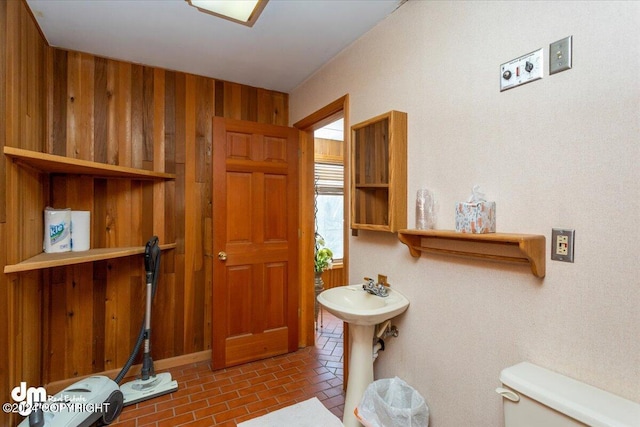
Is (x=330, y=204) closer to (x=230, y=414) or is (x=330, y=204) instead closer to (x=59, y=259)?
(x=230, y=414)

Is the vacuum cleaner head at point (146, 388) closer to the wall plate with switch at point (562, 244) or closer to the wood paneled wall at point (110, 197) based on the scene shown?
the wood paneled wall at point (110, 197)

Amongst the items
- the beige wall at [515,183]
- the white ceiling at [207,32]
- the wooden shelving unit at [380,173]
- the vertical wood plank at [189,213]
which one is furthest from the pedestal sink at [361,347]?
the white ceiling at [207,32]

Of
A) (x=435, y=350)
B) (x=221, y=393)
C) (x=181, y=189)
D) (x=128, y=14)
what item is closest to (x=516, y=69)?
(x=435, y=350)

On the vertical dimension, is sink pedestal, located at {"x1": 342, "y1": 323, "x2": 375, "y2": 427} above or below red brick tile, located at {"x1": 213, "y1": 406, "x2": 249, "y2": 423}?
above

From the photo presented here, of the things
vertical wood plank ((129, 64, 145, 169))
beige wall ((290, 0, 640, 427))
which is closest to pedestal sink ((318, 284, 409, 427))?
beige wall ((290, 0, 640, 427))

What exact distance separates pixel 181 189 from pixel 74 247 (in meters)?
0.89

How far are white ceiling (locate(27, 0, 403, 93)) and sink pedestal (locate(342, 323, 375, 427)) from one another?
6.34 feet

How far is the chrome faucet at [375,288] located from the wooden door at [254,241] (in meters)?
1.17

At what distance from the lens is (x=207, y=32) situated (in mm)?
2127

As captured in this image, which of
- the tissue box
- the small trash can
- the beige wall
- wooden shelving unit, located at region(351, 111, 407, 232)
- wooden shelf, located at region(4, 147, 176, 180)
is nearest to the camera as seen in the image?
the beige wall

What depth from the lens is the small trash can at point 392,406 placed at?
1487mm

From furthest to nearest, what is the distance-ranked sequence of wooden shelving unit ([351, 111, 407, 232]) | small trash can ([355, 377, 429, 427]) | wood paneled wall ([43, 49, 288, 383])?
wood paneled wall ([43, 49, 288, 383]) < wooden shelving unit ([351, 111, 407, 232]) < small trash can ([355, 377, 429, 427])

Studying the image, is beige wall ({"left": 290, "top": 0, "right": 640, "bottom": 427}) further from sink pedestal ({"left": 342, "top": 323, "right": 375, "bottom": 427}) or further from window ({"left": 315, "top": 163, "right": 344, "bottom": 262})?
window ({"left": 315, "top": 163, "right": 344, "bottom": 262})

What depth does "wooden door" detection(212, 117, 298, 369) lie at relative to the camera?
2.70 meters
